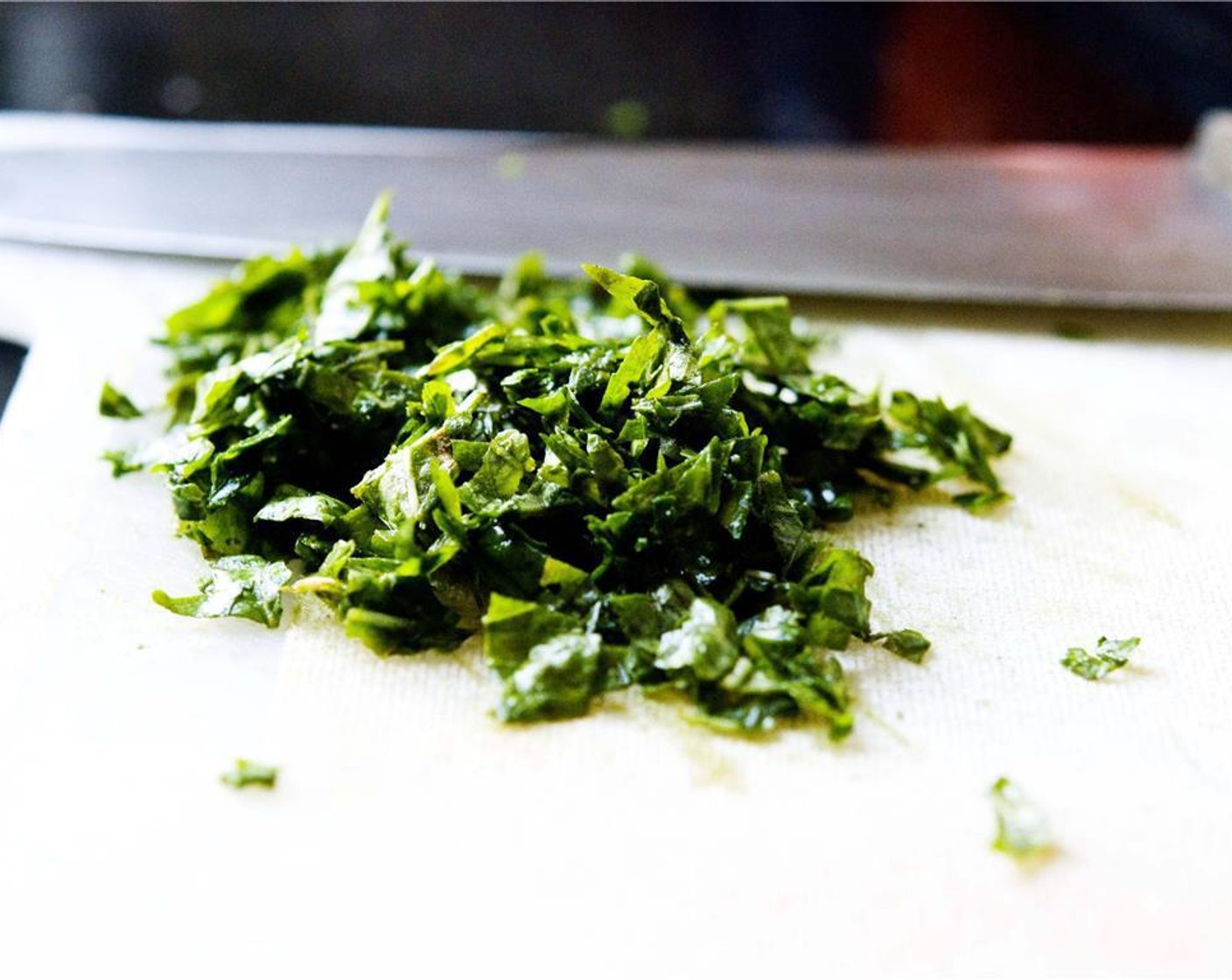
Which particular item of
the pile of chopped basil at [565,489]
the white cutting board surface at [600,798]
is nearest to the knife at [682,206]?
the pile of chopped basil at [565,489]

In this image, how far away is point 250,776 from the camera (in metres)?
1.22

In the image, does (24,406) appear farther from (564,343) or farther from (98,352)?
(564,343)

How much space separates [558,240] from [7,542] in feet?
3.53

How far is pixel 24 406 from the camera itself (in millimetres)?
1808

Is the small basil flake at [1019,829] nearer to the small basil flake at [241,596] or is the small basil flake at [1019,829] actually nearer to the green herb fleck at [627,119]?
the small basil flake at [241,596]

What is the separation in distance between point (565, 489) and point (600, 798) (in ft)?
1.19

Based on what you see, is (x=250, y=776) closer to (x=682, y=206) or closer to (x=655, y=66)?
(x=682, y=206)

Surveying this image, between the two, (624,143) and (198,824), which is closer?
(198,824)

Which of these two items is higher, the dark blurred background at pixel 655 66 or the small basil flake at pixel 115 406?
the dark blurred background at pixel 655 66

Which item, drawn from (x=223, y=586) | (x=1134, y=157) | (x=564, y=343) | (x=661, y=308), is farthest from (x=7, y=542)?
(x=1134, y=157)

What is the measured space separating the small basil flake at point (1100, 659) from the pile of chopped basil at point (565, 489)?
172 millimetres

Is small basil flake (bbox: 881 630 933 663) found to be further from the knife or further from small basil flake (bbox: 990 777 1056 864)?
the knife

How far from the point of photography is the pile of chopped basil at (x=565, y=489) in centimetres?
132

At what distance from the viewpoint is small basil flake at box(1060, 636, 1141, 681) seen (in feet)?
4.50
